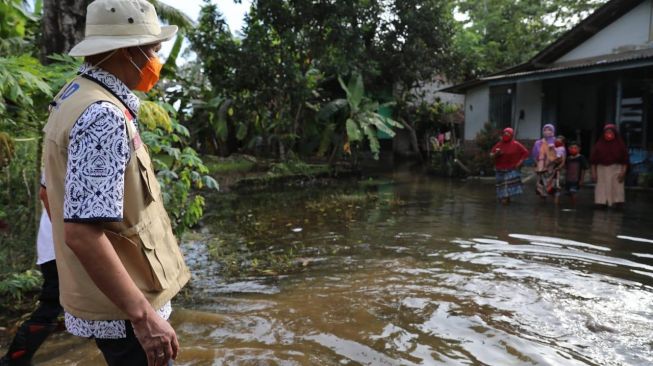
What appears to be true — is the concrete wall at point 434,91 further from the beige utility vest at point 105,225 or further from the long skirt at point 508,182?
the beige utility vest at point 105,225

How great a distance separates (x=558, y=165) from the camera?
10305 millimetres

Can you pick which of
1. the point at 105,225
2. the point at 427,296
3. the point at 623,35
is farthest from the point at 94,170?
the point at 623,35

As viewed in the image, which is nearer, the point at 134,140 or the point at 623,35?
the point at 134,140

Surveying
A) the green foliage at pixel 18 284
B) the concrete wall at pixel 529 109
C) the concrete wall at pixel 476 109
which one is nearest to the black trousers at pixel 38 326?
the green foliage at pixel 18 284

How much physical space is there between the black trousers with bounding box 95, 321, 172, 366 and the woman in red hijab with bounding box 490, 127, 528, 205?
30.9 ft

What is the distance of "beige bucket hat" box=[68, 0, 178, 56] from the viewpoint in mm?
1606

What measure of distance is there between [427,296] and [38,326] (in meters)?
3.14

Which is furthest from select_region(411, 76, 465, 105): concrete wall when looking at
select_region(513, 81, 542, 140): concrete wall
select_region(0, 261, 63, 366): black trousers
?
select_region(0, 261, 63, 366): black trousers

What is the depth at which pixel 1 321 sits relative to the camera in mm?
3768

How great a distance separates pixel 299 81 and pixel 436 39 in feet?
25.2

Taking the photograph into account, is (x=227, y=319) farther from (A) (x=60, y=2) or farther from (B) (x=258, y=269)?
(A) (x=60, y=2)

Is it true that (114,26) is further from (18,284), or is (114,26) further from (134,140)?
(18,284)

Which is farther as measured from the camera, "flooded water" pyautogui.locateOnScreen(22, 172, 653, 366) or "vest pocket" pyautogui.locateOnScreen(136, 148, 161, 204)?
"flooded water" pyautogui.locateOnScreen(22, 172, 653, 366)

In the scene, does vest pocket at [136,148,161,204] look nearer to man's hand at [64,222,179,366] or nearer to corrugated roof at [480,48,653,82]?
man's hand at [64,222,179,366]
